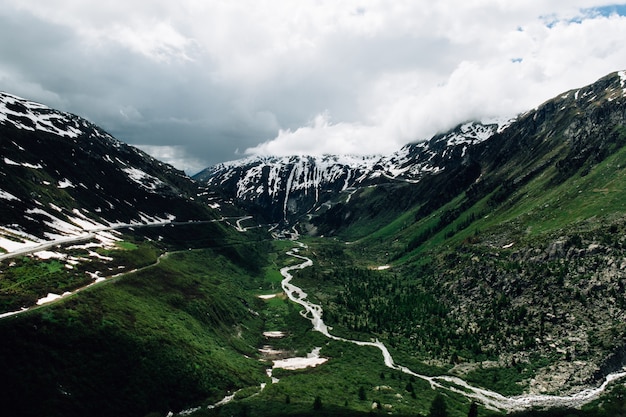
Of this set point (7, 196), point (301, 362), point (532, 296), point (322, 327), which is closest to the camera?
point (301, 362)

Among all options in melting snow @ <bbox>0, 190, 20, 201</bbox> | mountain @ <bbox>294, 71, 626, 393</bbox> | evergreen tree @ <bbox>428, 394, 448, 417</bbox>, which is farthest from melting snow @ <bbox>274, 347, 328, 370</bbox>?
melting snow @ <bbox>0, 190, 20, 201</bbox>

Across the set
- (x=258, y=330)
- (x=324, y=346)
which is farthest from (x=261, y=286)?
(x=324, y=346)

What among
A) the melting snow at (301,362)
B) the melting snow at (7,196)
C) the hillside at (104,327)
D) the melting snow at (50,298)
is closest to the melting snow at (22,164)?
the hillside at (104,327)

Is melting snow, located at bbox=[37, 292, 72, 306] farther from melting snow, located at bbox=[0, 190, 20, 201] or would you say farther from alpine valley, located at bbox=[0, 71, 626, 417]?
melting snow, located at bbox=[0, 190, 20, 201]

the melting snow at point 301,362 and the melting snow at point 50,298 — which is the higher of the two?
the melting snow at point 50,298

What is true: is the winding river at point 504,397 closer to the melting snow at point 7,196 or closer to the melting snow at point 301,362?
the melting snow at point 301,362

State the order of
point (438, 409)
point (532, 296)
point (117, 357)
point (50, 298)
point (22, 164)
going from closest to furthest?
point (438, 409)
point (117, 357)
point (50, 298)
point (532, 296)
point (22, 164)

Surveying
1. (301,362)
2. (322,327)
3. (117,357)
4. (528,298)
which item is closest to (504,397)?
(528,298)

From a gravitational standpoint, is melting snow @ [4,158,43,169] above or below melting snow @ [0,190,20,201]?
above

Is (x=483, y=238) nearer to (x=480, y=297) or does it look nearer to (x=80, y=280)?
(x=480, y=297)

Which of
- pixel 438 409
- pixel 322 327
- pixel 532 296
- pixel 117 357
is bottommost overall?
pixel 438 409

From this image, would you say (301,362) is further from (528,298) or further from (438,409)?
(528,298)
